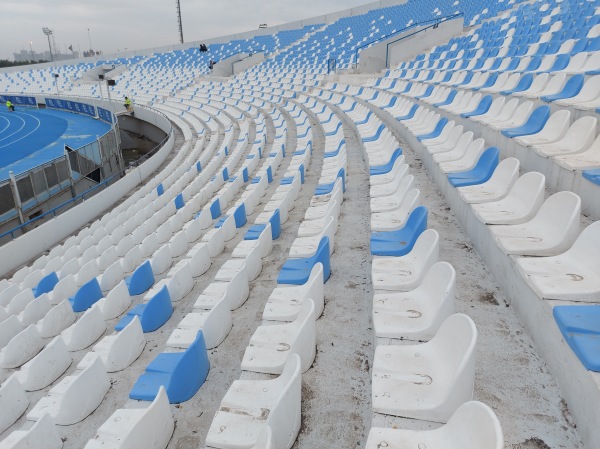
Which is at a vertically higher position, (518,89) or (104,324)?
(518,89)

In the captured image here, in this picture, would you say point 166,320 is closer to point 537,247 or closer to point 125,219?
point 537,247

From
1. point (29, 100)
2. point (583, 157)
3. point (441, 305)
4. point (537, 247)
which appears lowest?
point (29, 100)

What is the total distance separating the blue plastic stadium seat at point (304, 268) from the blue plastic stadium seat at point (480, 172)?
1.47m

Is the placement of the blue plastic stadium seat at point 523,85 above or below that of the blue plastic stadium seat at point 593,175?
above

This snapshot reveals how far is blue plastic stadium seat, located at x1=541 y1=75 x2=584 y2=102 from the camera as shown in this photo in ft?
16.5

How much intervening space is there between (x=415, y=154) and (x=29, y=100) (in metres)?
31.8

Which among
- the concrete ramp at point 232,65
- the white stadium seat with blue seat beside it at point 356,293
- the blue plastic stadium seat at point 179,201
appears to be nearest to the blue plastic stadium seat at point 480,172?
the white stadium seat with blue seat beside it at point 356,293

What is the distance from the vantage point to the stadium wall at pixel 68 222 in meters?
7.94

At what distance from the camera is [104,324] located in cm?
439

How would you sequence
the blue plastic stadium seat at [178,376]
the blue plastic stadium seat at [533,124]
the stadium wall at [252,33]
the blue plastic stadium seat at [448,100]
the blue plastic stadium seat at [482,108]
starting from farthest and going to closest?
1. the stadium wall at [252,33]
2. the blue plastic stadium seat at [448,100]
3. the blue plastic stadium seat at [482,108]
4. the blue plastic stadium seat at [533,124]
5. the blue plastic stadium seat at [178,376]

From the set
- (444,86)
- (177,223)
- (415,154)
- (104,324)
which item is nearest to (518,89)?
(415,154)

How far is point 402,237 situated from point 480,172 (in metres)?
1.17

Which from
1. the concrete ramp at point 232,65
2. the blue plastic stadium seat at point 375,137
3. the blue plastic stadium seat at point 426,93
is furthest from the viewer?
the concrete ramp at point 232,65

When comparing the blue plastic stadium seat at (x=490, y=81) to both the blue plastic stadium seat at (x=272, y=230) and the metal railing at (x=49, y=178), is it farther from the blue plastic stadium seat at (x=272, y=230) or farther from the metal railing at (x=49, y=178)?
the metal railing at (x=49, y=178)
